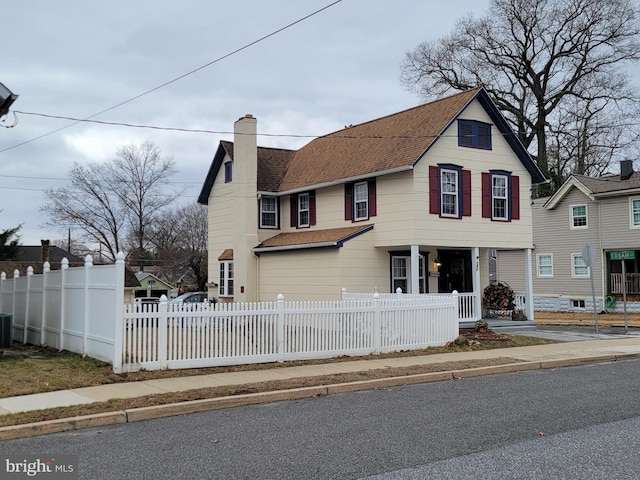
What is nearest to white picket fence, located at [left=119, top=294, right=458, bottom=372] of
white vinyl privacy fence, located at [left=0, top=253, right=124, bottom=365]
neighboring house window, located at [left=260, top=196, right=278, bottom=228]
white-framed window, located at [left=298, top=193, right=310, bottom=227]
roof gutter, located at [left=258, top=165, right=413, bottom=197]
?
white vinyl privacy fence, located at [left=0, top=253, right=124, bottom=365]

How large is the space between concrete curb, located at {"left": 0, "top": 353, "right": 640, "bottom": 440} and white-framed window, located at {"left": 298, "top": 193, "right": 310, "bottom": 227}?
12.9 meters

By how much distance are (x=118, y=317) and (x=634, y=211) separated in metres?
28.7

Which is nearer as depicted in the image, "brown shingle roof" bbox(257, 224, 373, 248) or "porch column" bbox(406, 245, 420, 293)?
"porch column" bbox(406, 245, 420, 293)

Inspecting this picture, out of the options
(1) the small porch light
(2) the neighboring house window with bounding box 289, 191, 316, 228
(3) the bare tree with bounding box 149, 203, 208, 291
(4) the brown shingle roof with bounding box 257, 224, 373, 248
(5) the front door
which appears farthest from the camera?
(3) the bare tree with bounding box 149, 203, 208, 291

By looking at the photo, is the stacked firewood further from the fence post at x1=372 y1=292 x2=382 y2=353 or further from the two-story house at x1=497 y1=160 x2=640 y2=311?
the two-story house at x1=497 y1=160 x2=640 y2=311

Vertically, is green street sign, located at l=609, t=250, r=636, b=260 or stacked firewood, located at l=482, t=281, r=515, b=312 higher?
green street sign, located at l=609, t=250, r=636, b=260

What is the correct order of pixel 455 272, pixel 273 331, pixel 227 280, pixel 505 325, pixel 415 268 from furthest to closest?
pixel 227 280 < pixel 455 272 < pixel 505 325 < pixel 415 268 < pixel 273 331

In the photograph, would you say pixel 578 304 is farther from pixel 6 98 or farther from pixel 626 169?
pixel 6 98

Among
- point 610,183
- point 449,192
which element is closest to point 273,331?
point 449,192

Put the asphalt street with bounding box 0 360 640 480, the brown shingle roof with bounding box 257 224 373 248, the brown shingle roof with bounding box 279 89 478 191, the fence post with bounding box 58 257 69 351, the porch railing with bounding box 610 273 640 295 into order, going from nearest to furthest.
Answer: the asphalt street with bounding box 0 360 640 480 → the fence post with bounding box 58 257 69 351 → the brown shingle roof with bounding box 257 224 373 248 → the brown shingle roof with bounding box 279 89 478 191 → the porch railing with bounding box 610 273 640 295

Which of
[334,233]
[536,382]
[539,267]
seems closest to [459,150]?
[334,233]

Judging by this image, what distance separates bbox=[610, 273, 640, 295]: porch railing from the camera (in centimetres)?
3303

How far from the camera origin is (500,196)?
23078 mm

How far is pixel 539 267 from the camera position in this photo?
37.1 m
